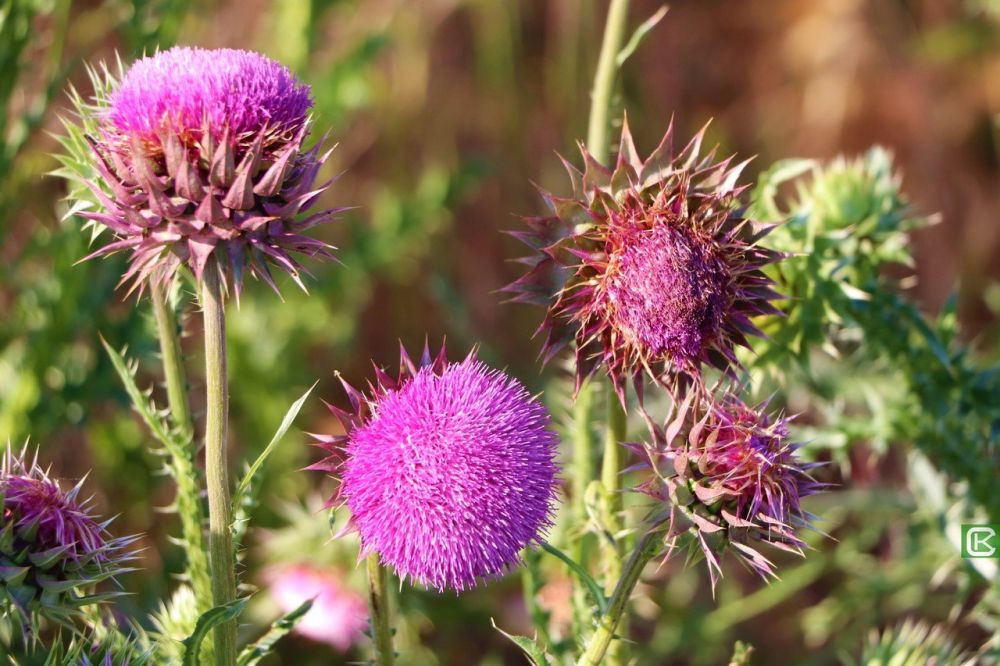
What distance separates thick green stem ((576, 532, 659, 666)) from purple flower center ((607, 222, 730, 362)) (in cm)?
40

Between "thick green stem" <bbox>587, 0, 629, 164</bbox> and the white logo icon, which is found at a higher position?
"thick green stem" <bbox>587, 0, 629, 164</bbox>

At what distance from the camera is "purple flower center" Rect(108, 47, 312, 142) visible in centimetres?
187

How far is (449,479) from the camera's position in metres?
1.82

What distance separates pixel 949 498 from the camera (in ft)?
11.3

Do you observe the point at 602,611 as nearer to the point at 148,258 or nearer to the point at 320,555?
the point at 148,258

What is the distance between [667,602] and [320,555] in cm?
149

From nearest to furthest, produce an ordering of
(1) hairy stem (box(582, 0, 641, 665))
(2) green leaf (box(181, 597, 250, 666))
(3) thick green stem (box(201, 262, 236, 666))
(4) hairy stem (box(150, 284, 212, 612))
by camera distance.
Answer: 1. (2) green leaf (box(181, 597, 250, 666))
2. (3) thick green stem (box(201, 262, 236, 666))
3. (4) hairy stem (box(150, 284, 212, 612))
4. (1) hairy stem (box(582, 0, 641, 665))

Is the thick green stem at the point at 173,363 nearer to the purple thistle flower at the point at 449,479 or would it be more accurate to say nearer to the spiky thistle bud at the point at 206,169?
the spiky thistle bud at the point at 206,169

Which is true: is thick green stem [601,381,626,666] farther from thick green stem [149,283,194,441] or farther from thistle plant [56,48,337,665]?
thick green stem [149,283,194,441]

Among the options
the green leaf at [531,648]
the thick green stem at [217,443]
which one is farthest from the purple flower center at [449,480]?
the thick green stem at [217,443]

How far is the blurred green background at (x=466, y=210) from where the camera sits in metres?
3.64

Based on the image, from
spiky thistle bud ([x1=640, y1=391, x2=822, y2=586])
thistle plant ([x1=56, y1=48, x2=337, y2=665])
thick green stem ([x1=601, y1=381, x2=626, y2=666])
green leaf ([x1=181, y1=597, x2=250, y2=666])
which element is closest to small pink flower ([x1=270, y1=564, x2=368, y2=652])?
thick green stem ([x1=601, y1=381, x2=626, y2=666])

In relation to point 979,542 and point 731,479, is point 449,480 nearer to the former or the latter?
point 731,479

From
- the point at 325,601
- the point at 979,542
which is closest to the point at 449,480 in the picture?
the point at 979,542
